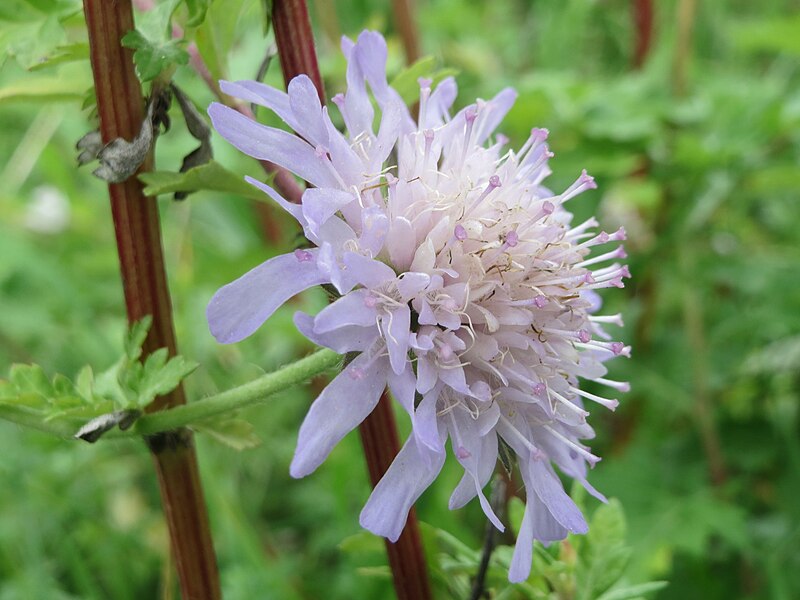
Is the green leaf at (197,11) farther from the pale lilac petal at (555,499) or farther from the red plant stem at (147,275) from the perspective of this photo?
the pale lilac petal at (555,499)

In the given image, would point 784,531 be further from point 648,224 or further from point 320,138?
point 320,138

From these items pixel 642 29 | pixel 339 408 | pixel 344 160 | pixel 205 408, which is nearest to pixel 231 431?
pixel 205 408

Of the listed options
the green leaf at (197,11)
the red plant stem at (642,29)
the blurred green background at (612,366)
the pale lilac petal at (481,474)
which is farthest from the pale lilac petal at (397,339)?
the red plant stem at (642,29)

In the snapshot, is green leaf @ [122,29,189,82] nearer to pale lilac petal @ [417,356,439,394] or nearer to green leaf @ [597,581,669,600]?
pale lilac petal @ [417,356,439,394]

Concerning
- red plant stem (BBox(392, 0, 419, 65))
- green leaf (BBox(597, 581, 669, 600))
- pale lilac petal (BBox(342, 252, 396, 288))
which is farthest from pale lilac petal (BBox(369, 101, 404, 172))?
red plant stem (BBox(392, 0, 419, 65))

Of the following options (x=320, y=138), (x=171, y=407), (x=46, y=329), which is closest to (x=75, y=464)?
(x=46, y=329)

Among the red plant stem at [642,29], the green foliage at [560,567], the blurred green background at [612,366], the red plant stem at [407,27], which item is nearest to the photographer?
the green foliage at [560,567]
